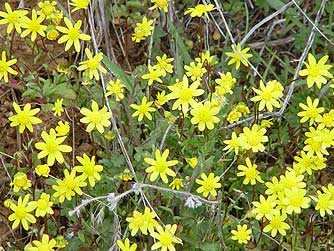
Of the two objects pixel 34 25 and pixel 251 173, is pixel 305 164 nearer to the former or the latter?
pixel 251 173

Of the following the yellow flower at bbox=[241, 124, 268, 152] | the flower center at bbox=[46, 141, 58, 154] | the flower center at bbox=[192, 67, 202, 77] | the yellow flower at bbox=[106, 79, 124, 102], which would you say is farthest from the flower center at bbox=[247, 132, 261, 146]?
the flower center at bbox=[46, 141, 58, 154]

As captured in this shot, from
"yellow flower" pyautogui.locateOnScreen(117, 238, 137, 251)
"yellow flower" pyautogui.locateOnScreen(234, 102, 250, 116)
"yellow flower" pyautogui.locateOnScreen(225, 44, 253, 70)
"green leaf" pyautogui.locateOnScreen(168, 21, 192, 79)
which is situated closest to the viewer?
"yellow flower" pyautogui.locateOnScreen(117, 238, 137, 251)

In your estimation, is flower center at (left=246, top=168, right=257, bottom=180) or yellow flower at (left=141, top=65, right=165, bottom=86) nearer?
flower center at (left=246, top=168, right=257, bottom=180)

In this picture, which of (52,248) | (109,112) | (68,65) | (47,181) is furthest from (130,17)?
(52,248)

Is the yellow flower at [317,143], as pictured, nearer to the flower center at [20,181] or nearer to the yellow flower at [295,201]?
the yellow flower at [295,201]

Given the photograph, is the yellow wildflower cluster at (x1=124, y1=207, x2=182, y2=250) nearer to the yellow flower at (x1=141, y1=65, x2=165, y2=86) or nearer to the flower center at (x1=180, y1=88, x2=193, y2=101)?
the flower center at (x1=180, y1=88, x2=193, y2=101)
